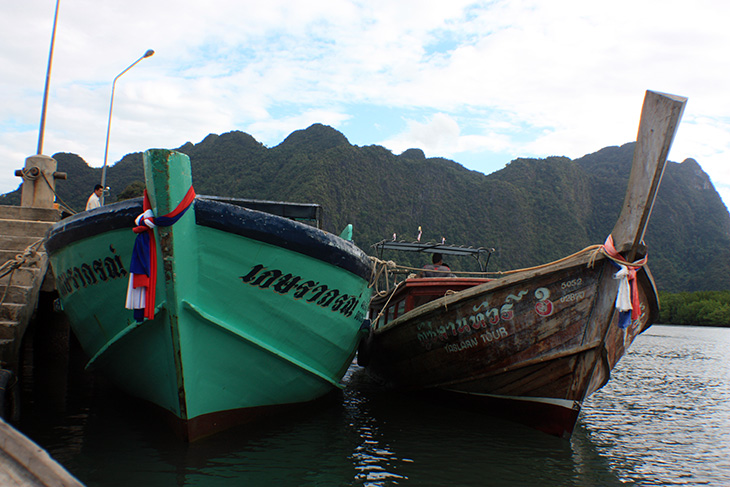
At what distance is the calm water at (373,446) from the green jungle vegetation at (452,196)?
4820cm

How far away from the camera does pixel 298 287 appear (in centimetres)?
528

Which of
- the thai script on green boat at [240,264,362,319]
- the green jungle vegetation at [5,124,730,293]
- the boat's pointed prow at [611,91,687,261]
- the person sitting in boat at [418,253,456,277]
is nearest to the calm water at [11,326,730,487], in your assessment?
the thai script on green boat at [240,264,362,319]

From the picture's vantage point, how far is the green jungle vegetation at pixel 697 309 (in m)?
49.0

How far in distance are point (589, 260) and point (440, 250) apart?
4.37 meters

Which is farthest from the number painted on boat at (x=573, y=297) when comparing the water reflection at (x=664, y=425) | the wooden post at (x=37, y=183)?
the wooden post at (x=37, y=183)

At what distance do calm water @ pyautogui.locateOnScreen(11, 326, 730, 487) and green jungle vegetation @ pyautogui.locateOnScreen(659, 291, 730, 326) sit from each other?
49.2m

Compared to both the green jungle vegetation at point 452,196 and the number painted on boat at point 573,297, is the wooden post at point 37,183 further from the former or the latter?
the green jungle vegetation at point 452,196

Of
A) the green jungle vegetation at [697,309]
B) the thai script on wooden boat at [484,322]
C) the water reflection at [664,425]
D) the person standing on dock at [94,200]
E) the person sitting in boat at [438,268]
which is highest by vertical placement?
the person standing on dock at [94,200]

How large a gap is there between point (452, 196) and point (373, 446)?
285 feet

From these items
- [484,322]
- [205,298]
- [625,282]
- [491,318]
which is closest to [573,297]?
[625,282]

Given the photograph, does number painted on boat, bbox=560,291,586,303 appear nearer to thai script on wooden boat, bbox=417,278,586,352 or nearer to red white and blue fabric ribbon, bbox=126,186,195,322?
thai script on wooden boat, bbox=417,278,586,352

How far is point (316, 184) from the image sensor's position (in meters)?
65.5

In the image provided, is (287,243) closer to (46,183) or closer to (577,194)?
(46,183)

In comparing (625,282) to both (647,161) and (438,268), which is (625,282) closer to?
(647,161)
